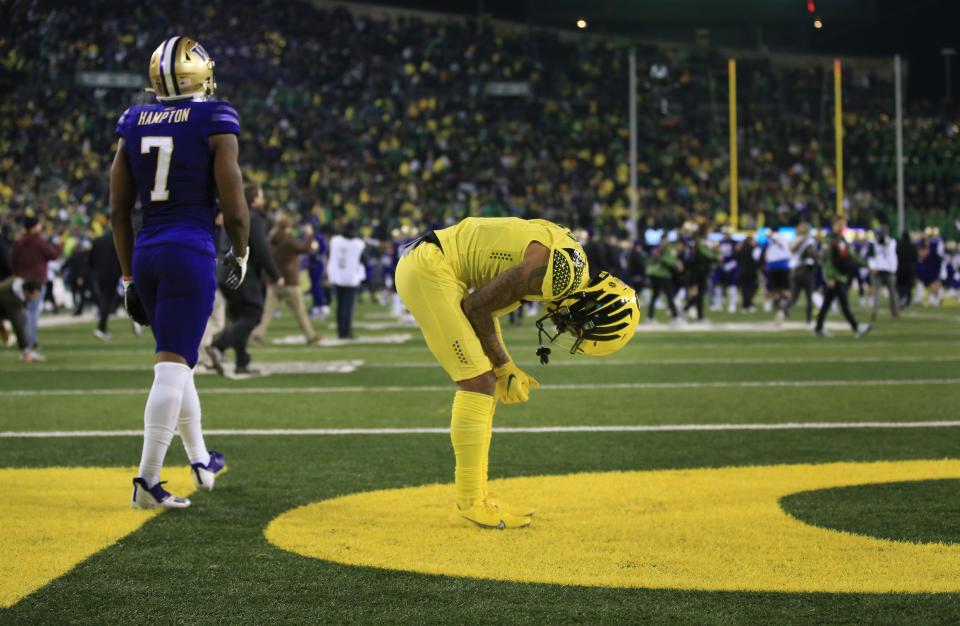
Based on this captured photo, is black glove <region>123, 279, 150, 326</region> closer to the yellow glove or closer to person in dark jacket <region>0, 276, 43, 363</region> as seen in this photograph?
the yellow glove

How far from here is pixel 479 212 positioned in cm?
4288

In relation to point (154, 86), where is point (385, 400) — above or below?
below

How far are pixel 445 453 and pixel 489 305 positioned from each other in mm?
2754

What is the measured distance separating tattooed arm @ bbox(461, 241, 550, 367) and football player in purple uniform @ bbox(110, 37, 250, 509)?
47.6 inches

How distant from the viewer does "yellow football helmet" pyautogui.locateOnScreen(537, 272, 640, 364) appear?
566 centimetres

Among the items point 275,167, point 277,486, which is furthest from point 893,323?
point 275,167

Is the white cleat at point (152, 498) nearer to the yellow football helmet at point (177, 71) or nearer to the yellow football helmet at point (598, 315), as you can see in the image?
the yellow football helmet at point (177, 71)

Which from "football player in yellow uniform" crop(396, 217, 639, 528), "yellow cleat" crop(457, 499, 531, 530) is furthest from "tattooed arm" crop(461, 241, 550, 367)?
"yellow cleat" crop(457, 499, 531, 530)

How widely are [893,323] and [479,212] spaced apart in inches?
763

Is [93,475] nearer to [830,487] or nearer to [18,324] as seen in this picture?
[830,487]

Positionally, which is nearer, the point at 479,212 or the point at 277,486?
the point at 277,486

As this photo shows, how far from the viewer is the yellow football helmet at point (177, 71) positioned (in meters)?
6.18

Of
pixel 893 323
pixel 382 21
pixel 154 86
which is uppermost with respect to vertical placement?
pixel 382 21

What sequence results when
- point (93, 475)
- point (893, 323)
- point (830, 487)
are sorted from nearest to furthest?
point (830, 487) → point (93, 475) → point (893, 323)
